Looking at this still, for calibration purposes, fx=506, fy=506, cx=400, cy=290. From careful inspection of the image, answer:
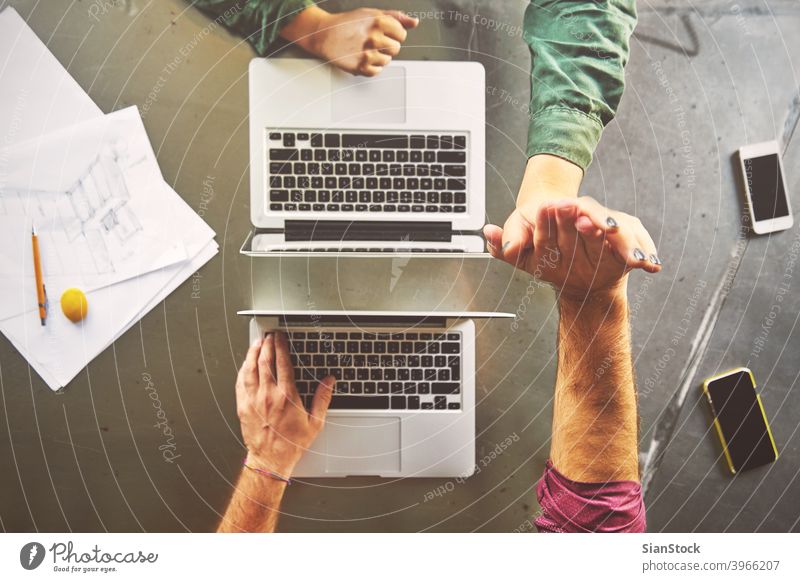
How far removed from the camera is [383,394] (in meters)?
0.69

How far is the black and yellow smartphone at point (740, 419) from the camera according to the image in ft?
2.36

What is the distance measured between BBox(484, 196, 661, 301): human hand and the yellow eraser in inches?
21.7

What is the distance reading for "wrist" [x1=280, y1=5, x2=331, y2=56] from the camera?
0.68m

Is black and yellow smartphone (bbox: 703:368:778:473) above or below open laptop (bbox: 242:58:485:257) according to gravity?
below

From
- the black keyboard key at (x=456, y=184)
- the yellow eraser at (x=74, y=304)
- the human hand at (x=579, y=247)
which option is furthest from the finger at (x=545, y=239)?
the yellow eraser at (x=74, y=304)

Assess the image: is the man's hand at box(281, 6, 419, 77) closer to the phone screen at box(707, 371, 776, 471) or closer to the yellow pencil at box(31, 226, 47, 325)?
the yellow pencil at box(31, 226, 47, 325)

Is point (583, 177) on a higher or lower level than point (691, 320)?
higher

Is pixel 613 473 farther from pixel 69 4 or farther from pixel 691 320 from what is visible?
pixel 69 4


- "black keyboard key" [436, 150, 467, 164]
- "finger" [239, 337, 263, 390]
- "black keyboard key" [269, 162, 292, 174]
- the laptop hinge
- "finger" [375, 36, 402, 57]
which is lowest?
"finger" [239, 337, 263, 390]

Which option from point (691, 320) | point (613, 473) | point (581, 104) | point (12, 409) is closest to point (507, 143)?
point (581, 104)

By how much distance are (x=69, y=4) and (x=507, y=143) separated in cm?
63

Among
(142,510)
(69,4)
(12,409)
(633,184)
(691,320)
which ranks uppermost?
(69,4)

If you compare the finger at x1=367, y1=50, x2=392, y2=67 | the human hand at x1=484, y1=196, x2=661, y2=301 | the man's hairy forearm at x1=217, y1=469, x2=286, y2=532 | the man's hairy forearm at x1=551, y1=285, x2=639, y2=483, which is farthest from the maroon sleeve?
the finger at x1=367, y1=50, x2=392, y2=67

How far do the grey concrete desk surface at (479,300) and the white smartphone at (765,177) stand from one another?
0.02 metres
